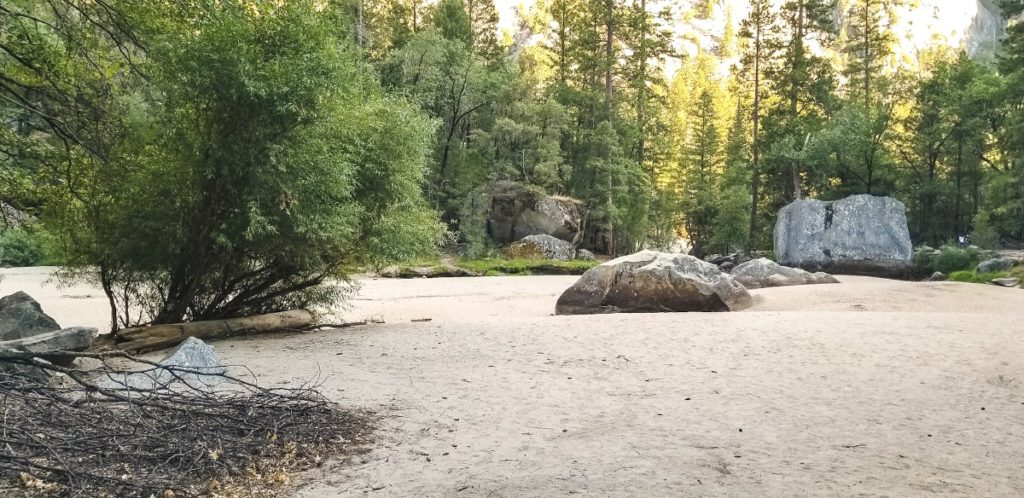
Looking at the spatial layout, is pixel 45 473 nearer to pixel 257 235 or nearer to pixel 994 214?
pixel 257 235

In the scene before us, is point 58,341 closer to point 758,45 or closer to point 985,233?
point 985,233

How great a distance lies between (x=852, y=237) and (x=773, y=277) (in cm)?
961

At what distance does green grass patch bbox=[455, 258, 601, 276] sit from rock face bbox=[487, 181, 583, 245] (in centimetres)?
499

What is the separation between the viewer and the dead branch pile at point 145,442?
327 centimetres

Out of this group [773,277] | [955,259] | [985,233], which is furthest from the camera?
[985,233]

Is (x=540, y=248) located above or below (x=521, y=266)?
above

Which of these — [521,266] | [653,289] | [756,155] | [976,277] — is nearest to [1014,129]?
[976,277]

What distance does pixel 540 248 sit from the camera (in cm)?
3481

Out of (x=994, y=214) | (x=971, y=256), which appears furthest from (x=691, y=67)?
(x=971, y=256)

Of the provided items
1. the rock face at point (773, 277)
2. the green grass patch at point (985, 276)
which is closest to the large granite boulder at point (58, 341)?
the rock face at point (773, 277)

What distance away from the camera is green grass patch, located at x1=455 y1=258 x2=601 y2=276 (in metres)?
30.2

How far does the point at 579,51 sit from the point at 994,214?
25.7 metres

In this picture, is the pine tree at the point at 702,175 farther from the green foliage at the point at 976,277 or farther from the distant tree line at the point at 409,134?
the green foliage at the point at 976,277

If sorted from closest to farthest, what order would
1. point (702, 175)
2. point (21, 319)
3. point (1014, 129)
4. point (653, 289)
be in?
1. point (21, 319)
2. point (653, 289)
3. point (1014, 129)
4. point (702, 175)
